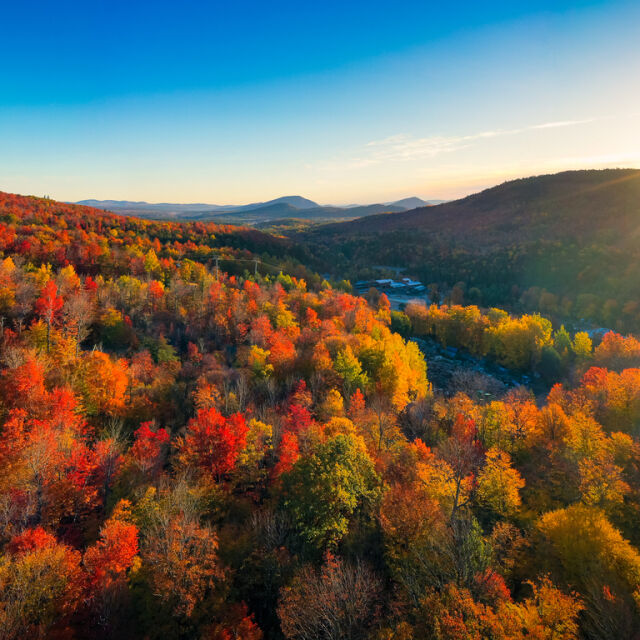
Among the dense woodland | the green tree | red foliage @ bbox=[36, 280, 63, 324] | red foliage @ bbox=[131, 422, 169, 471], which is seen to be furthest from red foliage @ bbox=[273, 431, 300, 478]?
red foliage @ bbox=[36, 280, 63, 324]

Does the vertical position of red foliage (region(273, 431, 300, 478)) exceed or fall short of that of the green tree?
it falls short

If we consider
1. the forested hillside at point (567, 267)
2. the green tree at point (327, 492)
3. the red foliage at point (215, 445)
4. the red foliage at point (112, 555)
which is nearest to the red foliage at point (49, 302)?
the red foliage at point (215, 445)

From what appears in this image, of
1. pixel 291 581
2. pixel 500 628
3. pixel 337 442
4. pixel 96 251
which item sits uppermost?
pixel 96 251

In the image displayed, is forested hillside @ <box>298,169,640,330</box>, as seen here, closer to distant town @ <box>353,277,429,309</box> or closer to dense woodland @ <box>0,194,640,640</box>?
distant town @ <box>353,277,429,309</box>

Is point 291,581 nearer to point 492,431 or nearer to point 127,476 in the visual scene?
point 127,476

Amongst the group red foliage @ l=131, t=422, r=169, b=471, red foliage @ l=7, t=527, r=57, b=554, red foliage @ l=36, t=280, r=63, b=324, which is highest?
red foliage @ l=36, t=280, r=63, b=324

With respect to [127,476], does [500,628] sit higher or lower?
higher

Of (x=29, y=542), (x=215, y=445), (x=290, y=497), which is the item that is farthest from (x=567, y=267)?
(x=29, y=542)

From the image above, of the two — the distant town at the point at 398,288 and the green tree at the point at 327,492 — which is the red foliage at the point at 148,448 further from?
the distant town at the point at 398,288

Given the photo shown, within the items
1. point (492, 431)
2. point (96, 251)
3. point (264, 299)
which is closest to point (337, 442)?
point (492, 431)
